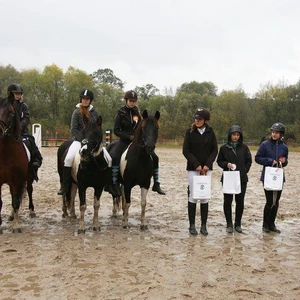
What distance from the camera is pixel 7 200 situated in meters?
9.40

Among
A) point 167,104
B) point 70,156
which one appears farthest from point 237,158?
point 167,104

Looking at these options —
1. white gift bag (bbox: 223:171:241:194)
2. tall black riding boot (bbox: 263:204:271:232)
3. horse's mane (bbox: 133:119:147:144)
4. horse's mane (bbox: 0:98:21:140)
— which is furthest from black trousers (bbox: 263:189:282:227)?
horse's mane (bbox: 0:98:21:140)

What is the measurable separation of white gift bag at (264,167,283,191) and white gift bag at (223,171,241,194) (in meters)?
0.55

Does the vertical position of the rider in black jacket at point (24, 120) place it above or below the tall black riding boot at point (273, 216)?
above

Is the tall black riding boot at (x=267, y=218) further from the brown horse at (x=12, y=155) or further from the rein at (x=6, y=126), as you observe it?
the rein at (x=6, y=126)

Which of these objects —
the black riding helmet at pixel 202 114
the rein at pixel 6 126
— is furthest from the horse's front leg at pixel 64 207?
the black riding helmet at pixel 202 114

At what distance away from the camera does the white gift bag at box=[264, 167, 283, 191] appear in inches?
258

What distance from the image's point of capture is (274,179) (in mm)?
6570

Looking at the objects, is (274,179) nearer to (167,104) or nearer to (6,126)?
(6,126)

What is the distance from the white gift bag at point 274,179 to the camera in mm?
6551

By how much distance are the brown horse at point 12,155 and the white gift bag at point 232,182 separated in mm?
3712

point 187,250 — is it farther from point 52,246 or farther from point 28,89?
point 28,89

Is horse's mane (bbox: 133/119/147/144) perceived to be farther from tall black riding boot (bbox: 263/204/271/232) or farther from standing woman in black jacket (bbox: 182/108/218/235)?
tall black riding boot (bbox: 263/204/271/232)

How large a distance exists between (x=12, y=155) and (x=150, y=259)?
3.09 m
